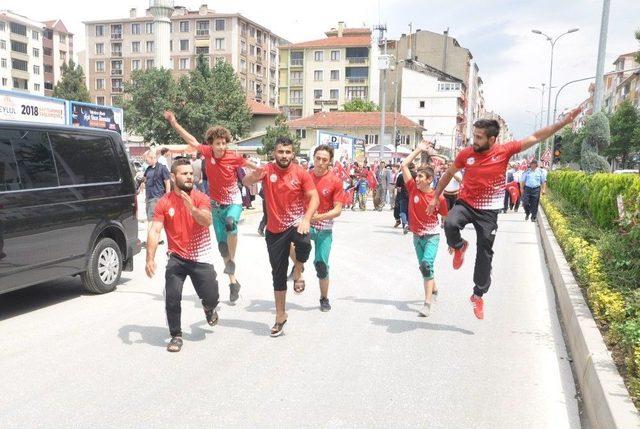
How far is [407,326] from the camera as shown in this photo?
19.7 feet

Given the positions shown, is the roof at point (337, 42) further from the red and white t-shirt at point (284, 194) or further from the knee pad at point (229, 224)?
the red and white t-shirt at point (284, 194)

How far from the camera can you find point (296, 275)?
23.3ft

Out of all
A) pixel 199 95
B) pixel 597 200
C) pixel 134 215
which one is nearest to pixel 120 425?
pixel 134 215

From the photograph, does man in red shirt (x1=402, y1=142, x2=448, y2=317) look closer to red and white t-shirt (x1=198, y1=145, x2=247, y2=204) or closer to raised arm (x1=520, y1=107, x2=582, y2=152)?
raised arm (x1=520, y1=107, x2=582, y2=152)

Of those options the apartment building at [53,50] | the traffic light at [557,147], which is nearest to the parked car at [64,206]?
the traffic light at [557,147]

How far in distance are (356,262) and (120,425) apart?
6738mm

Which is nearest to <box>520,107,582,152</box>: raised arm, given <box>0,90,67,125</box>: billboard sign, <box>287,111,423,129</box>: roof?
<box>0,90,67,125</box>: billboard sign

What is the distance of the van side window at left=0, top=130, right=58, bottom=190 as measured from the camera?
19.2 ft

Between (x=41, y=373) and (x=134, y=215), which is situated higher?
(x=134, y=215)

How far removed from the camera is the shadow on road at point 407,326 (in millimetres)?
5844

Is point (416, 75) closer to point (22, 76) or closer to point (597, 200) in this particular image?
point (22, 76)

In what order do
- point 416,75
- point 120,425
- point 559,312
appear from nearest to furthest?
point 120,425 → point 559,312 → point 416,75

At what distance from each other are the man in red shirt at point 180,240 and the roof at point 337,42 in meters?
86.0

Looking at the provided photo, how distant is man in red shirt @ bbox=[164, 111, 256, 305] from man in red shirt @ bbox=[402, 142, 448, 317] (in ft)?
6.64
